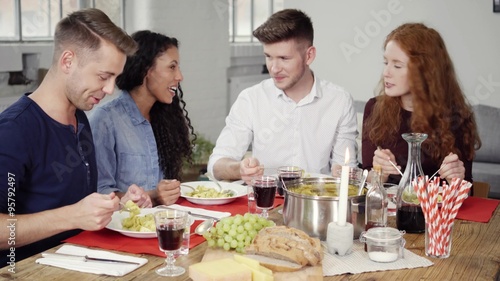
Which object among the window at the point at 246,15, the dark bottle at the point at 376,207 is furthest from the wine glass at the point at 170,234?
the window at the point at 246,15

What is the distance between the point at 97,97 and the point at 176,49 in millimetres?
786

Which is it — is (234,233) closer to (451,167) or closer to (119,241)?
(119,241)

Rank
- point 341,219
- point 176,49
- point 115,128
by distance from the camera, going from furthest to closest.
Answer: point 176,49, point 115,128, point 341,219

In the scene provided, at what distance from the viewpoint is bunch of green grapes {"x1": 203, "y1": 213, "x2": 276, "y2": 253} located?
1.83 meters

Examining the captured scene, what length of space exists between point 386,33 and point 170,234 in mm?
4242

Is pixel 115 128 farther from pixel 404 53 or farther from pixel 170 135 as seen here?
pixel 404 53

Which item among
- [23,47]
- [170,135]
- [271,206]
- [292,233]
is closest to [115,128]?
[170,135]

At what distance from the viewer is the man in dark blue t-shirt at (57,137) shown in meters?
1.99

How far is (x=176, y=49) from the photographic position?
297cm

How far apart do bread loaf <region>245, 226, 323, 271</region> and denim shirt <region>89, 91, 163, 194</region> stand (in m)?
1.05

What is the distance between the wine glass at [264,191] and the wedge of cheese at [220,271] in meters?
0.55

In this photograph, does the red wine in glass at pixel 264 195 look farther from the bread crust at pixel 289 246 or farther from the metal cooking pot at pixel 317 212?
the bread crust at pixel 289 246

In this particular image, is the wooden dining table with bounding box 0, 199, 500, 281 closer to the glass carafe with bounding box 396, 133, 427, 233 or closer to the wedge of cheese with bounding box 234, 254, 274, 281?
the glass carafe with bounding box 396, 133, 427, 233

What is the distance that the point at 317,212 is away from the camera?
1.92 m
